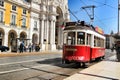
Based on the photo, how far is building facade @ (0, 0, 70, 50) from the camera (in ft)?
166

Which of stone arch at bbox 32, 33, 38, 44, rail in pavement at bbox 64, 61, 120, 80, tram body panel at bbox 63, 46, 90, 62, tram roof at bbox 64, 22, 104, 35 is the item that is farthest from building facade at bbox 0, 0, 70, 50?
rail in pavement at bbox 64, 61, 120, 80

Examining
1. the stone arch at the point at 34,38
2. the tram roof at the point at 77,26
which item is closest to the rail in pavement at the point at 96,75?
the tram roof at the point at 77,26

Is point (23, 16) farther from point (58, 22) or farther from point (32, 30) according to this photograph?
point (58, 22)

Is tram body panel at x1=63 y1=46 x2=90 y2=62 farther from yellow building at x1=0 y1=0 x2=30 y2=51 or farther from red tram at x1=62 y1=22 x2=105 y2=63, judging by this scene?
A: yellow building at x1=0 y1=0 x2=30 y2=51

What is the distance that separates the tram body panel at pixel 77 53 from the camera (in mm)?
16203

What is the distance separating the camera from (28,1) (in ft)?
202

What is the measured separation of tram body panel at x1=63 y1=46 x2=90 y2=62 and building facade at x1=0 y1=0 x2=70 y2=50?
27.3m

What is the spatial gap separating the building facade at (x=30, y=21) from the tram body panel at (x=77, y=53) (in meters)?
27.3

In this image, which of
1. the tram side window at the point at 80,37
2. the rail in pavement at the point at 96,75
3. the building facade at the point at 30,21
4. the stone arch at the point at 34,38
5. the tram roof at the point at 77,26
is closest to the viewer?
the rail in pavement at the point at 96,75

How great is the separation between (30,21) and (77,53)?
46497 millimetres

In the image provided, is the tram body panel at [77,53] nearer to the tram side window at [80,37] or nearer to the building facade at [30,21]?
the tram side window at [80,37]

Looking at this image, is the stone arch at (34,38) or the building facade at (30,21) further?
the stone arch at (34,38)

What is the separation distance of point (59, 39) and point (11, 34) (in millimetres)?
29561

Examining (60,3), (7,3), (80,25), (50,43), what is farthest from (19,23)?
(80,25)
